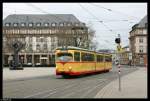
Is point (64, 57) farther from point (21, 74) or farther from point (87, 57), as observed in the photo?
point (21, 74)

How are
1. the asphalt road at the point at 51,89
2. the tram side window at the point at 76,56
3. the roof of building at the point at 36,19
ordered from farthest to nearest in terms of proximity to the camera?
1. the roof of building at the point at 36,19
2. the tram side window at the point at 76,56
3. the asphalt road at the point at 51,89

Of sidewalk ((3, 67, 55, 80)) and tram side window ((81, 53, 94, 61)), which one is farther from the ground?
tram side window ((81, 53, 94, 61))

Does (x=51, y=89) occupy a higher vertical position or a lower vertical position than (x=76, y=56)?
lower

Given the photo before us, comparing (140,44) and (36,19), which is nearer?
(140,44)

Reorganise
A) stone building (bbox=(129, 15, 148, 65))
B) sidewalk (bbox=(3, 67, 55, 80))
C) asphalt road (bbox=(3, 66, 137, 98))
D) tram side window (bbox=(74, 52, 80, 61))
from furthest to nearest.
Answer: stone building (bbox=(129, 15, 148, 65)) → sidewalk (bbox=(3, 67, 55, 80)) → tram side window (bbox=(74, 52, 80, 61)) → asphalt road (bbox=(3, 66, 137, 98))

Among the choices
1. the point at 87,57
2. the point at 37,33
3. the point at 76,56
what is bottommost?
the point at 87,57

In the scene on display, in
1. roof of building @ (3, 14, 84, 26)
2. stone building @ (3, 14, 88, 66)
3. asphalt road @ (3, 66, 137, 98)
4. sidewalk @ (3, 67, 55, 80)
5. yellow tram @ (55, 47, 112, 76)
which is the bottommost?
sidewalk @ (3, 67, 55, 80)

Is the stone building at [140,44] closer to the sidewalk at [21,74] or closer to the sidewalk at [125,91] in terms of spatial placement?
the sidewalk at [21,74]

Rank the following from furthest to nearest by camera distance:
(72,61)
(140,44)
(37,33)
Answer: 1. (37,33)
2. (140,44)
3. (72,61)

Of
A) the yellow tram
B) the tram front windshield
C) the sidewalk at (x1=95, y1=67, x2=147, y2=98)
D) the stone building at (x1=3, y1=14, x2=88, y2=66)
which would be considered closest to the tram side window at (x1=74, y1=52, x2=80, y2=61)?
the yellow tram

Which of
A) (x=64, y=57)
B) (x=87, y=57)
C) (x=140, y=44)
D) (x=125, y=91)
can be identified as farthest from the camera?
(x=140, y=44)

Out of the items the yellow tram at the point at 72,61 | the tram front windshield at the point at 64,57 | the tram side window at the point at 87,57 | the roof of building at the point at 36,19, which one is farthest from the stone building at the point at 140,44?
the tram front windshield at the point at 64,57

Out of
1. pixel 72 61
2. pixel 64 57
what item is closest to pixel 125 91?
pixel 72 61

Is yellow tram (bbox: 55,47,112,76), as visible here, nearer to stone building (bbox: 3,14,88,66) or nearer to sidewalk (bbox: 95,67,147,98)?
sidewalk (bbox: 95,67,147,98)
